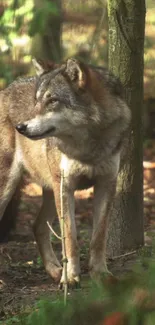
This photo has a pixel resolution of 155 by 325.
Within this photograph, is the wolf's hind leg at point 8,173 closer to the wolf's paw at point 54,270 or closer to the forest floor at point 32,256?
the forest floor at point 32,256

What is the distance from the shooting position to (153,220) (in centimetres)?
1098

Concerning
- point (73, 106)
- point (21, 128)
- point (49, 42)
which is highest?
point (73, 106)

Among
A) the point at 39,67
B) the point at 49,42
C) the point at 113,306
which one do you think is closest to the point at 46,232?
the point at 39,67

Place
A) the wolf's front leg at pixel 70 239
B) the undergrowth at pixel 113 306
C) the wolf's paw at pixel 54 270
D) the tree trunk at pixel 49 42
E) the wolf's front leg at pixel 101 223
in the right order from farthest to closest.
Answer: the tree trunk at pixel 49 42 → the wolf's paw at pixel 54 270 → the wolf's front leg at pixel 101 223 → the wolf's front leg at pixel 70 239 → the undergrowth at pixel 113 306

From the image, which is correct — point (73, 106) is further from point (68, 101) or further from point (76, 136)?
point (76, 136)

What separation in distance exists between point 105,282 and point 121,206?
16.9 feet

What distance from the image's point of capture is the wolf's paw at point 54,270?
7406 millimetres

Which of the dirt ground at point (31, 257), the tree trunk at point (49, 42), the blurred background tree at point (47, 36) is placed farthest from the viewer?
the tree trunk at point (49, 42)

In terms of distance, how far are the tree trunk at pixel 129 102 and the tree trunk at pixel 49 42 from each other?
7.67 meters

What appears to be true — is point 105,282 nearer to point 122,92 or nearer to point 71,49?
point 122,92

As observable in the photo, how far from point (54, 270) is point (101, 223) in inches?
35.7

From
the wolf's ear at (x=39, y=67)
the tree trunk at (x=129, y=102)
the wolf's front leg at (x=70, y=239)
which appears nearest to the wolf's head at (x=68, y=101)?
the wolf's ear at (x=39, y=67)

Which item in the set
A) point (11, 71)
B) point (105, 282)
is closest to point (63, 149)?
point (105, 282)

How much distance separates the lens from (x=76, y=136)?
6.50 meters
